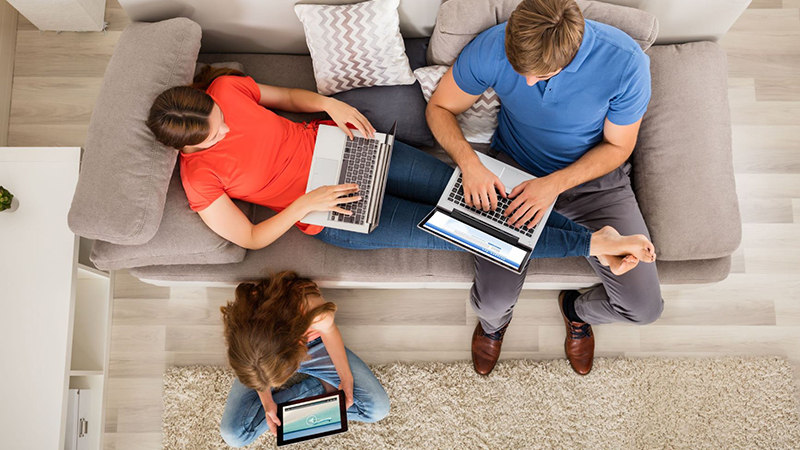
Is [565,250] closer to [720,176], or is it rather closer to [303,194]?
[720,176]

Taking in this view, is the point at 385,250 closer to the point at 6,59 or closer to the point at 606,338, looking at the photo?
the point at 606,338

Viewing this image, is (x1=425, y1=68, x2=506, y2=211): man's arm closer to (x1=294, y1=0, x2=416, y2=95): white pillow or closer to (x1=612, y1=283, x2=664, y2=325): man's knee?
(x1=294, y1=0, x2=416, y2=95): white pillow

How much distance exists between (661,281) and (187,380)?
73.9 inches

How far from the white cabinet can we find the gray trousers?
1477 mm

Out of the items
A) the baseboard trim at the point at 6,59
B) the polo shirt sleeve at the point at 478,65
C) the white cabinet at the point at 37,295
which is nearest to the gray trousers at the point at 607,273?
the polo shirt sleeve at the point at 478,65

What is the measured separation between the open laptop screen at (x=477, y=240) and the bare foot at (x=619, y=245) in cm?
23

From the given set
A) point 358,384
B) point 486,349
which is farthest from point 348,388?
point 486,349

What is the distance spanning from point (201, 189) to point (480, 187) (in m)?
0.86

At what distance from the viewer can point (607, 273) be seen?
1669 millimetres

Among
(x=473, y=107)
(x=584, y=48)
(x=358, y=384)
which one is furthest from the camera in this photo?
(x=358, y=384)

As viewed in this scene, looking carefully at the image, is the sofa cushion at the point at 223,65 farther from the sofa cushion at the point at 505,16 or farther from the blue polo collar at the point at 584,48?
the blue polo collar at the point at 584,48

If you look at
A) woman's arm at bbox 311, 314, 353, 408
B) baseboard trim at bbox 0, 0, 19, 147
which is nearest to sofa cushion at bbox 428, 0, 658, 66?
→ woman's arm at bbox 311, 314, 353, 408

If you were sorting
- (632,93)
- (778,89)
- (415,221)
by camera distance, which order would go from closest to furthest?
(632,93) < (415,221) < (778,89)

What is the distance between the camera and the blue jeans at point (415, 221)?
158 centimetres
